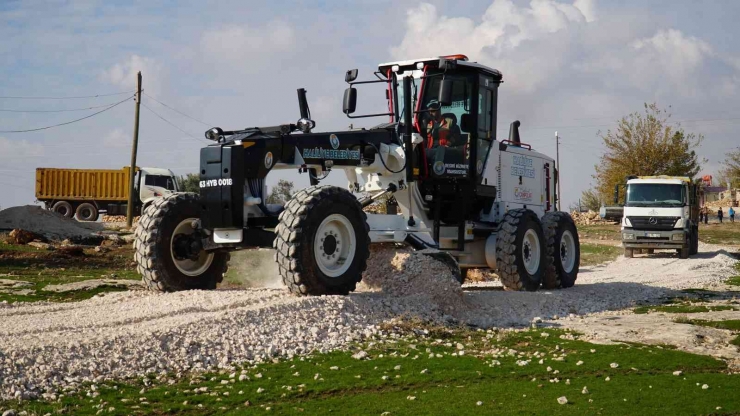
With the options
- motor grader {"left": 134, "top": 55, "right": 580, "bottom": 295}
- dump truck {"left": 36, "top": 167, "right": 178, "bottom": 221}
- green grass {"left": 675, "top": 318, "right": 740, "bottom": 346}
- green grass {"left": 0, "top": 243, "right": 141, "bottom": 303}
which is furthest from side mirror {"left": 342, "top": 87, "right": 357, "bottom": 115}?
dump truck {"left": 36, "top": 167, "right": 178, "bottom": 221}

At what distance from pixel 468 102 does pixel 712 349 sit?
6.70 m

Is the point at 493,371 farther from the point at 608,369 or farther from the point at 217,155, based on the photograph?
the point at 217,155

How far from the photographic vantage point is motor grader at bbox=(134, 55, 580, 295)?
35.9ft

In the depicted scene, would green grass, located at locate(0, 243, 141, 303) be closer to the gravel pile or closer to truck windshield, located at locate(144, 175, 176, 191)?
the gravel pile

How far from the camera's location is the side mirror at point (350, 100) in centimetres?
1360

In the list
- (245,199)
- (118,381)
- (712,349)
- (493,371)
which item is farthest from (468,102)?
(118,381)

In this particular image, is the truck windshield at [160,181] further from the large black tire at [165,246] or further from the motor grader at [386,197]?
the large black tire at [165,246]

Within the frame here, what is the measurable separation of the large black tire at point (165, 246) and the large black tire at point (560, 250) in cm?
687

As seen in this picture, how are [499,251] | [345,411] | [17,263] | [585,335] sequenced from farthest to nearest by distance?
[17,263] → [499,251] → [585,335] → [345,411]

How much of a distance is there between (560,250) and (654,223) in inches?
586

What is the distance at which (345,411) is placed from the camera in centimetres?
662

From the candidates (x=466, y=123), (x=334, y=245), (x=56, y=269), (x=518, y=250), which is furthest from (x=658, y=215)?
(x=334, y=245)

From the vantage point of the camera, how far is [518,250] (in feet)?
48.0

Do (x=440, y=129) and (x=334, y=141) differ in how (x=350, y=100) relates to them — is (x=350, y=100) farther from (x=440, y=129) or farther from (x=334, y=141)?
(x=440, y=129)
